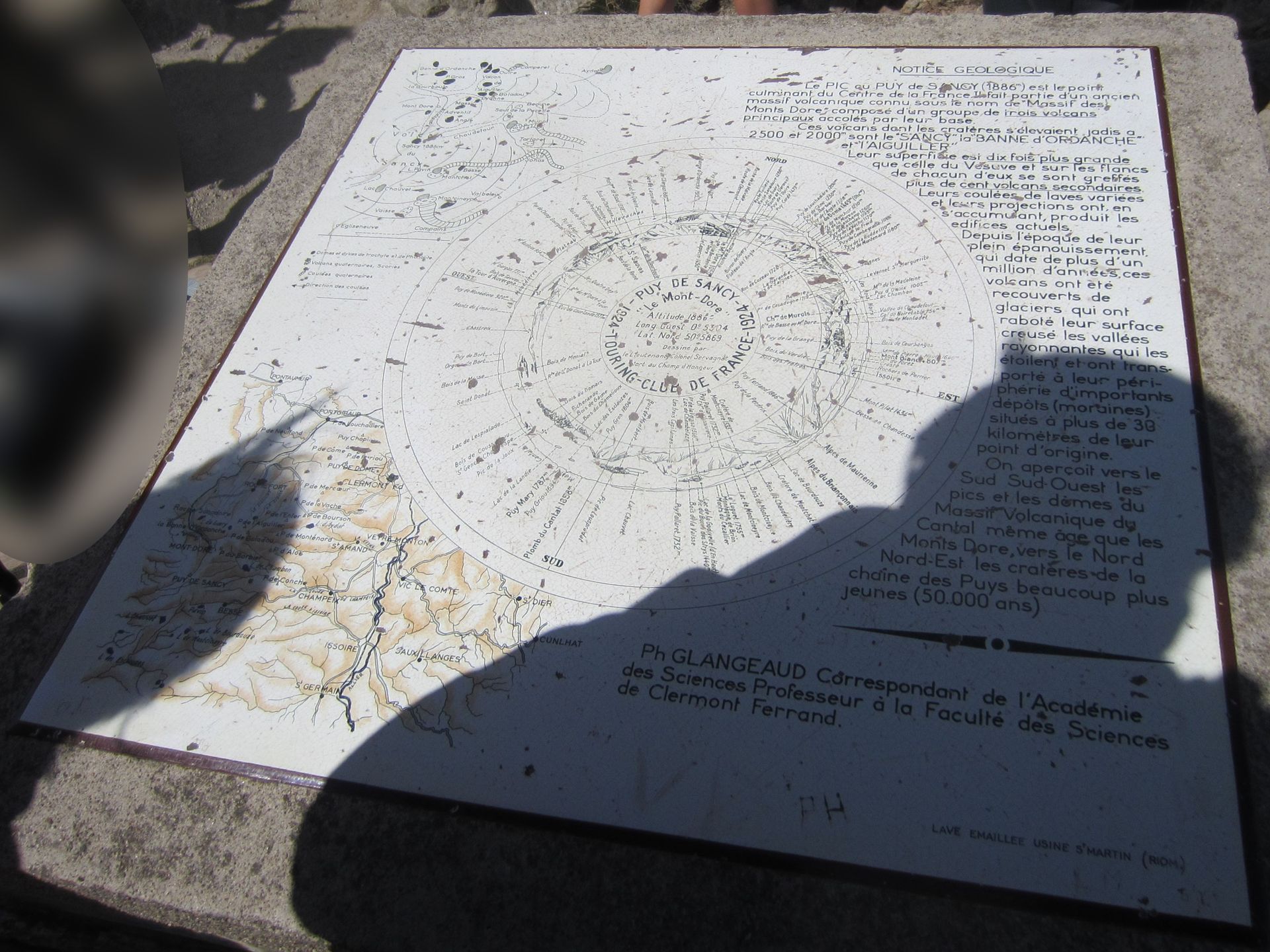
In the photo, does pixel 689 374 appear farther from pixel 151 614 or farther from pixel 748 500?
pixel 151 614

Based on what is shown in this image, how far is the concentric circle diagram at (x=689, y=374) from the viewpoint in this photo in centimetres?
163

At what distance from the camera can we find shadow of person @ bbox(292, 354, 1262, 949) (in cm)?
130

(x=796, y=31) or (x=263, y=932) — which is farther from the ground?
(x=796, y=31)

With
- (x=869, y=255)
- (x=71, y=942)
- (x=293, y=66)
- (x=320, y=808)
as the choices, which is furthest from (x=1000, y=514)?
(x=293, y=66)

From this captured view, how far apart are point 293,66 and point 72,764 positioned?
14.6ft

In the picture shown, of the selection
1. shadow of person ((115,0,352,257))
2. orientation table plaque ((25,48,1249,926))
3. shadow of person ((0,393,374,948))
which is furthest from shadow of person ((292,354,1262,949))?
shadow of person ((115,0,352,257))

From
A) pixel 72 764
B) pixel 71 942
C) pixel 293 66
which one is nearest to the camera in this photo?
pixel 72 764

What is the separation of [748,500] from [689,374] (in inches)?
14.0

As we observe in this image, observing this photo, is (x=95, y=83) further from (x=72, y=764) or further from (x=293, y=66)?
(x=293, y=66)

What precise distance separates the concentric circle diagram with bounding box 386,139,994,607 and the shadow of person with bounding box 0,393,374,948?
0.30 m

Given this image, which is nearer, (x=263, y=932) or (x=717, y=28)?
(x=263, y=932)

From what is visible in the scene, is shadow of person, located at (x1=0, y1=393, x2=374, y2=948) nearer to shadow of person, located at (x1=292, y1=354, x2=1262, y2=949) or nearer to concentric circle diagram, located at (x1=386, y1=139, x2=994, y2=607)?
concentric circle diagram, located at (x1=386, y1=139, x2=994, y2=607)

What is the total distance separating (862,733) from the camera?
140cm

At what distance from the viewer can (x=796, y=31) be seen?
92.5 inches
